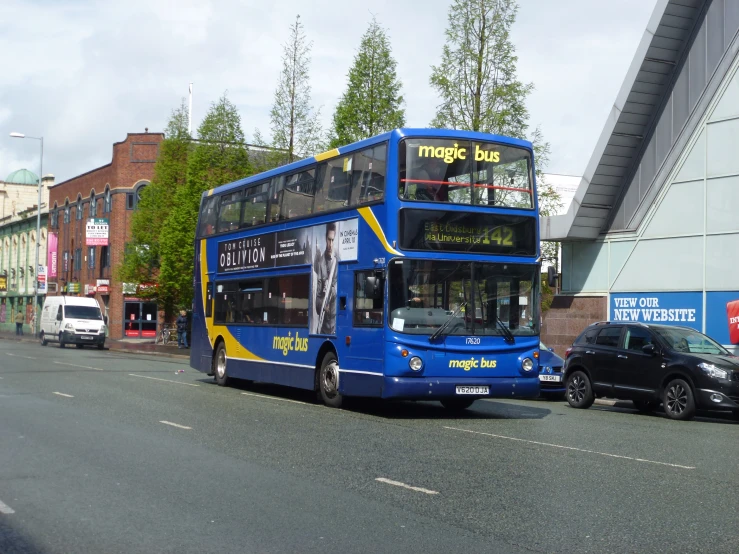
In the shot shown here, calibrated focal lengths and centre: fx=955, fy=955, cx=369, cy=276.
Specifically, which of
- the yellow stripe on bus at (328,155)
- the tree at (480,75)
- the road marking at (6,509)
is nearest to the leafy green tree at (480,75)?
the tree at (480,75)

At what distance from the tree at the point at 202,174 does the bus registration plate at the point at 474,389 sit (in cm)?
2631

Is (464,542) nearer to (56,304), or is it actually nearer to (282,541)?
(282,541)

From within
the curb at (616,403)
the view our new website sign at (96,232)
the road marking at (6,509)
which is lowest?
the curb at (616,403)

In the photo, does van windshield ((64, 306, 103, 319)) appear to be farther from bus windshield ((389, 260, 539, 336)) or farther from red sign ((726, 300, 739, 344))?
bus windshield ((389, 260, 539, 336))

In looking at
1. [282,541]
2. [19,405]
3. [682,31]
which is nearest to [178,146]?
[682,31]

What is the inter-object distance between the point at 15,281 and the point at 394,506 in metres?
89.8

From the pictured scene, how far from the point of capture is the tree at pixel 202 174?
40062 mm

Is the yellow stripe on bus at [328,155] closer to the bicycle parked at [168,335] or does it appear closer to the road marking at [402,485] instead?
the road marking at [402,485]

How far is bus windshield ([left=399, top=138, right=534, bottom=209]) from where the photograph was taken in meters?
14.3

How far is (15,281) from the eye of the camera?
90750 mm

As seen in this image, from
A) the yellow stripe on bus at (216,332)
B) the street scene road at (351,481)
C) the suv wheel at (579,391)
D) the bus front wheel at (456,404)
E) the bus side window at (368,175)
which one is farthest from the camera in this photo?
the yellow stripe on bus at (216,332)

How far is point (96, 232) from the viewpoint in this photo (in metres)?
62.3

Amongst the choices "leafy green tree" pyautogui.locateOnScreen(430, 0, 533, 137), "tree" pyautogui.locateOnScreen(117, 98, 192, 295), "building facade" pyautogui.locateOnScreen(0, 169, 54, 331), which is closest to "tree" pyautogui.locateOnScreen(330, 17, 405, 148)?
"leafy green tree" pyautogui.locateOnScreen(430, 0, 533, 137)

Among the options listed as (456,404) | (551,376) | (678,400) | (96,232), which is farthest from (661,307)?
(96,232)
